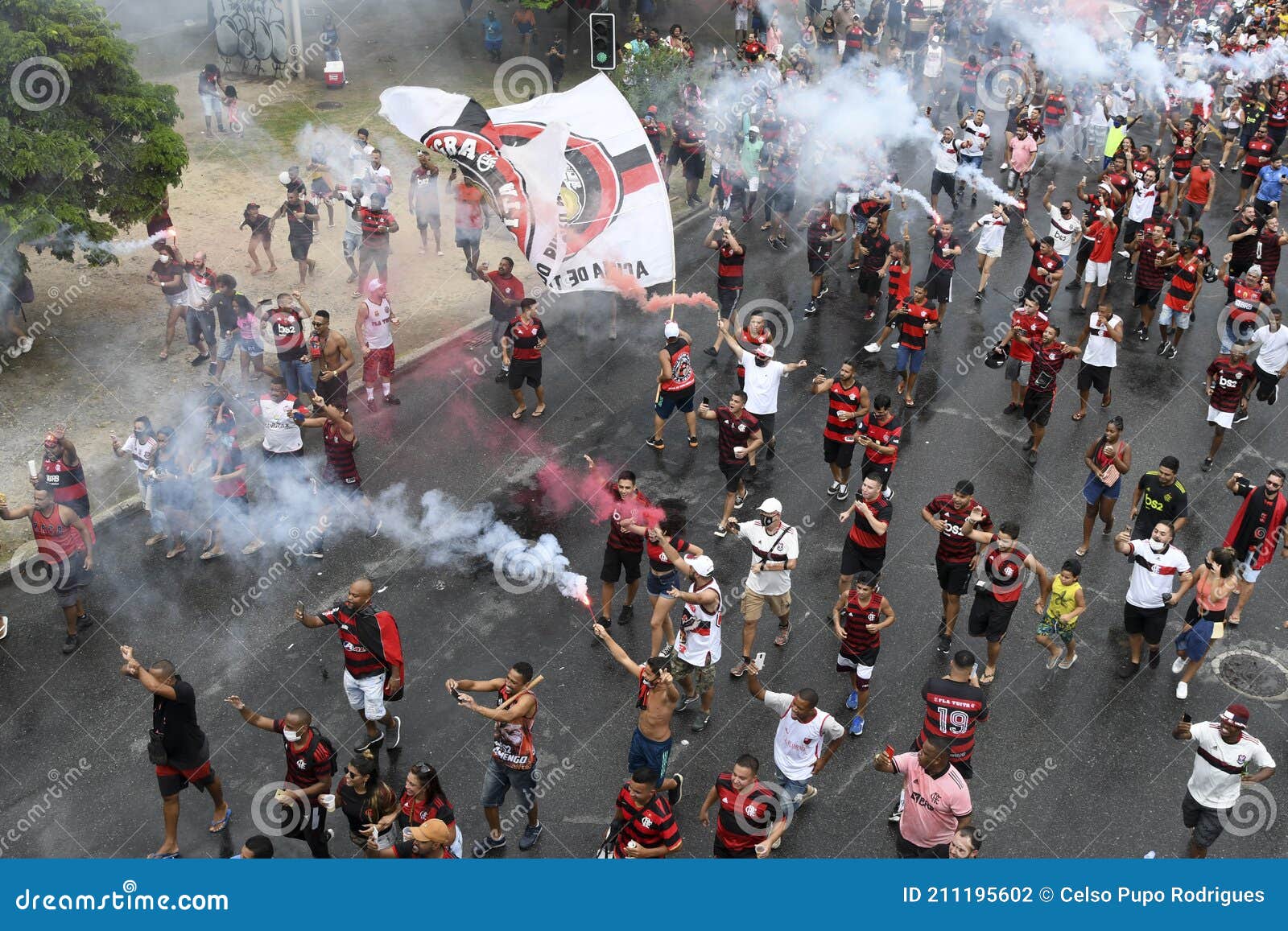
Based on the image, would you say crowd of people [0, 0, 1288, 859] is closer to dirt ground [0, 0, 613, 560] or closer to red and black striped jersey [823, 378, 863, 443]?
red and black striped jersey [823, 378, 863, 443]

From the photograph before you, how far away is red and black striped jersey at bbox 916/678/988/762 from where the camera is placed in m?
8.88

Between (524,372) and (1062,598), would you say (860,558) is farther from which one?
(524,372)

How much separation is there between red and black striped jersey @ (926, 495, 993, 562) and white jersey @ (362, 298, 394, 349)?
272 inches

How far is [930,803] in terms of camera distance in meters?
8.25

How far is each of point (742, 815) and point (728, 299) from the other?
9219 mm

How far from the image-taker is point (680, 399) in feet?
45.8

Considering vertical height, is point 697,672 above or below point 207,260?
above

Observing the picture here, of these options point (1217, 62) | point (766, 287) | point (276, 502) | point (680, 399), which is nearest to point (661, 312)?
point (766, 287)

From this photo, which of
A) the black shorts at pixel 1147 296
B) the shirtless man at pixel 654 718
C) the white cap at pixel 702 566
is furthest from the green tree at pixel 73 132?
the black shorts at pixel 1147 296

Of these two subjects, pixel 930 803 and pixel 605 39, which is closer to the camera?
pixel 930 803

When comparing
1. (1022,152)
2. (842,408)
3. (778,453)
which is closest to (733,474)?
(842,408)

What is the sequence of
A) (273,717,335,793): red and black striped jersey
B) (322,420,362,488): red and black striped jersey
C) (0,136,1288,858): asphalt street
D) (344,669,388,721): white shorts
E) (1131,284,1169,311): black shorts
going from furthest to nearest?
(1131,284,1169,311): black shorts
(322,420,362,488): red and black striped jersey
(344,669,388,721): white shorts
(0,136,1288,858): asphalt street
(273,717,335,793): red and black striped jersey

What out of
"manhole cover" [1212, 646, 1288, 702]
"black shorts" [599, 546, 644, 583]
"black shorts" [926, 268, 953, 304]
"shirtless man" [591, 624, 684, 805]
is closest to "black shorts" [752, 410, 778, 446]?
"black shorts" [599, 546, 644, 583]

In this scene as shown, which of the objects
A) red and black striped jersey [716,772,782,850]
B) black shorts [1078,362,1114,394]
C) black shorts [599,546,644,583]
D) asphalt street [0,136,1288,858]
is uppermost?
red and black striped jersey [716,772,782,850]
